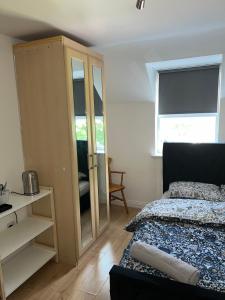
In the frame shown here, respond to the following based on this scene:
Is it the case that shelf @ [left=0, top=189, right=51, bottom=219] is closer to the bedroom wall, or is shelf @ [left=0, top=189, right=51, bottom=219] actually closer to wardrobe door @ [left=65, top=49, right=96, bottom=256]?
wardrobe door @ [left=65, top=49, right=96, bottom=256]

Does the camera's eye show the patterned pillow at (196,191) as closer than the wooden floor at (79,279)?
No

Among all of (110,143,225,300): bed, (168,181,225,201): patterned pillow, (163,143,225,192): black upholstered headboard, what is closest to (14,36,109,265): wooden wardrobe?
(110,143,225,300): bed

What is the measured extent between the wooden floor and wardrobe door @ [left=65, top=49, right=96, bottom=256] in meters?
0.19

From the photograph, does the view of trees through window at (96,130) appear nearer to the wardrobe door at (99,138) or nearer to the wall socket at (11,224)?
the wardrobe door at (99,138)

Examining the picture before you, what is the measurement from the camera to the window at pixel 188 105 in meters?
3.38

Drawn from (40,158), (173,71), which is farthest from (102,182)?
(173,71)

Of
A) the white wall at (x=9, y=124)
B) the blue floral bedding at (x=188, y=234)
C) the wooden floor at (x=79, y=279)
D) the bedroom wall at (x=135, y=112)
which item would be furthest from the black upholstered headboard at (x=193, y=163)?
the white wall at (x=9, y=124)

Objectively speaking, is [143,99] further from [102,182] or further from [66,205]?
[66,205]

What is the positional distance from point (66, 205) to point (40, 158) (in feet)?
1.93

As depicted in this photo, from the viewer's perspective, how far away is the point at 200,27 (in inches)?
94.4

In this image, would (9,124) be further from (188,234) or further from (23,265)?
(188,234)

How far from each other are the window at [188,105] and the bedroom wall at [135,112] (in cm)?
17

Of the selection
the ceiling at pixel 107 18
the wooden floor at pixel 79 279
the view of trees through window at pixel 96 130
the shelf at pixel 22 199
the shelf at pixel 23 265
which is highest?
the ceiling at pixel 107 18

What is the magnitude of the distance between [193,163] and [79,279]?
6.89 ft
